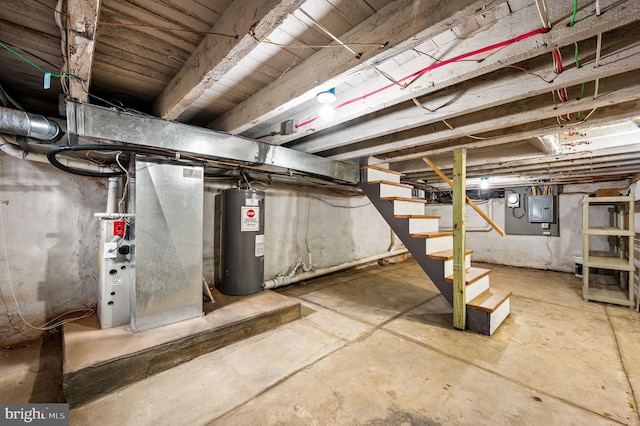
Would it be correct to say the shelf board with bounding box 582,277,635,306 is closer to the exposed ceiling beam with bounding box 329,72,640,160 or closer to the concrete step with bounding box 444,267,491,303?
the concrete step with bounding box 444,267,491,303

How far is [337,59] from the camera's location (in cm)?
128

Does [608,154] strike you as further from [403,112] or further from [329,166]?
[329,166]

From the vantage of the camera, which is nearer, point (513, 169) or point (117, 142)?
point (117, 142)

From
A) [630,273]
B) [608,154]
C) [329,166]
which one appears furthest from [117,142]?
[630,273]

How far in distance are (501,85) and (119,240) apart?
2.93m

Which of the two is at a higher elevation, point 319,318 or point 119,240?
point 119,240

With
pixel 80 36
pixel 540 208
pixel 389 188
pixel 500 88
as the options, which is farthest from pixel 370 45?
pixel 540 208

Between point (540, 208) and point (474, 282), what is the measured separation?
397 cm

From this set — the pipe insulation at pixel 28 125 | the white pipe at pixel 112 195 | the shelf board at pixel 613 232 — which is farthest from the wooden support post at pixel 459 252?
the pipe insulation at pixel 28 125

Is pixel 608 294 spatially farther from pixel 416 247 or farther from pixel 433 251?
pixel 416 247

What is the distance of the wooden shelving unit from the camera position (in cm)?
309

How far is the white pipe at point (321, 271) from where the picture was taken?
3545 millimetres

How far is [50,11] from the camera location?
111cm

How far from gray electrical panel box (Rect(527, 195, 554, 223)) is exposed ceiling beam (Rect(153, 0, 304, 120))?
6264mm
